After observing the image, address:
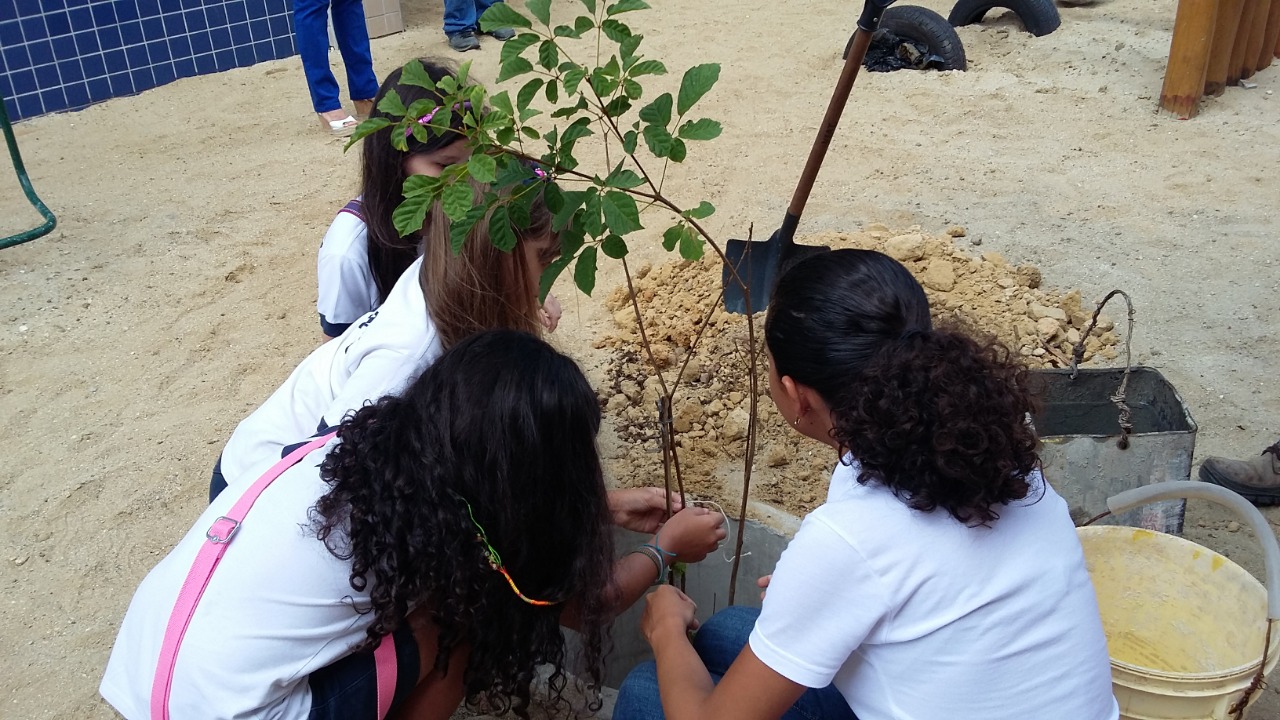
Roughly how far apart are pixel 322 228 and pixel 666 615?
291 centimetres

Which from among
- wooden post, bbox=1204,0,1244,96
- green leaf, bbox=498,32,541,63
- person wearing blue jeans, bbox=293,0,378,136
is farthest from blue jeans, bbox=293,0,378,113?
wooden post, bbox=1204,0,1244,96

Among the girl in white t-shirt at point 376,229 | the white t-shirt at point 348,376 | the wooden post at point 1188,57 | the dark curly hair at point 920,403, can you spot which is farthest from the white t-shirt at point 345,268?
the wooden post at point 1188,57

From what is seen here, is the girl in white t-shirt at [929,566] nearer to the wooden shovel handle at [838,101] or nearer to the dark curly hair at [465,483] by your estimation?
the dark curly hair at [465,483]

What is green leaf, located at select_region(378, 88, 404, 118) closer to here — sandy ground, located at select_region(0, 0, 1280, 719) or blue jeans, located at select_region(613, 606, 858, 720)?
blue jeans, located at select_region(613, 606, 858, 720)

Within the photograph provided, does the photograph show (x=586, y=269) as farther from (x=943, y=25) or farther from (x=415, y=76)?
(x=943, y=25)

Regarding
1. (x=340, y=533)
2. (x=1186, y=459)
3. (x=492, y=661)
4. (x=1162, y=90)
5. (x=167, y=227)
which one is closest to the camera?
(x=340, y=533)

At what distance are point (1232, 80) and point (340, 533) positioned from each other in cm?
480

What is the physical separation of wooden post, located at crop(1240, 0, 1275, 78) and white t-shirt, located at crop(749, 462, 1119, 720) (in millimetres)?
4354

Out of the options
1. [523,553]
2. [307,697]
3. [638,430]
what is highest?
[523,553]

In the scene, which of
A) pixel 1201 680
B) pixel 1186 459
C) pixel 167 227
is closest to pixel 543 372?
pixel 1201 680

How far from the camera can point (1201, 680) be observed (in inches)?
58.2

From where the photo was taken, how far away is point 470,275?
5.97 feet

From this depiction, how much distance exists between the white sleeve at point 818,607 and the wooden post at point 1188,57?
4.01 meters

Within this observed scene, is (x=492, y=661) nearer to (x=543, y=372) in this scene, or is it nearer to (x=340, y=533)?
(x=340, y=533)
